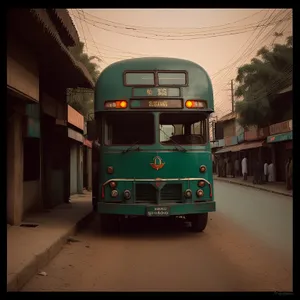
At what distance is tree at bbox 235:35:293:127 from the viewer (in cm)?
2938

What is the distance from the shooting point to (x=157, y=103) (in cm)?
855

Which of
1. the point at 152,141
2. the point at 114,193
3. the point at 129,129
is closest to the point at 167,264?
the point at 114,193

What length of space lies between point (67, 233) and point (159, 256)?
246 cm

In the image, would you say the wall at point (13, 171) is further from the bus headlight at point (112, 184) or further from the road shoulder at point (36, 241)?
the bus headlight at point (112, 184)

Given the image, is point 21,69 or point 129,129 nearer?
point 21,69

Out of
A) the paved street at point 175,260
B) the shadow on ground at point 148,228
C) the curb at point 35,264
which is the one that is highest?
the curb at point 35,264

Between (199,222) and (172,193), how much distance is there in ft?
3.79

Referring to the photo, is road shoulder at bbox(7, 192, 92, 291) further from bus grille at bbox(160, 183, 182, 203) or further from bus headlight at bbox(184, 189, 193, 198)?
bus headlight at bbox(184, 189, 193, 198)

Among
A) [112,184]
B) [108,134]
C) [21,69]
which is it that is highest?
[21,69]

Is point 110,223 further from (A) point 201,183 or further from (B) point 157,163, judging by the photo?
(A) point 201,183

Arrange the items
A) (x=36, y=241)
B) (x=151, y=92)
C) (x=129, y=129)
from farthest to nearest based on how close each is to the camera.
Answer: (x=129, y=129)
(x=151, y=92)
(x=36, y=241)

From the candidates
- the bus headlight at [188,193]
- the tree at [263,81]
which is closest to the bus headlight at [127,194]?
the bus headlight at [188,193]

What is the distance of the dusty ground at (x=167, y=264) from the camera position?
504 centimetres
